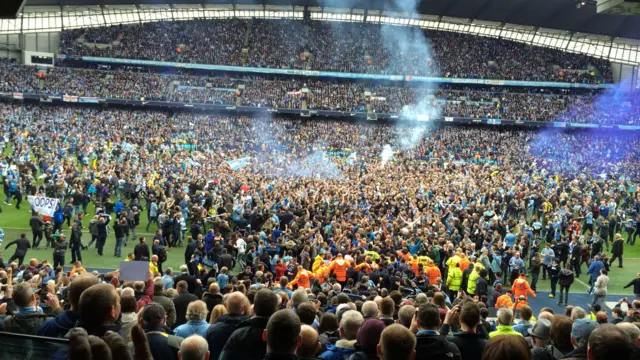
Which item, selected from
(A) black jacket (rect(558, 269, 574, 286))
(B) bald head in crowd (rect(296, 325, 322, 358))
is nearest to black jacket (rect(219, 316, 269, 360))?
(B) bald head in crowd (rect(296, 325, 322, 358))

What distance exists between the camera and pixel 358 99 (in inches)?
1977

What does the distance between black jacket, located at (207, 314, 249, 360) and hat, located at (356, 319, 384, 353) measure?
1208mm

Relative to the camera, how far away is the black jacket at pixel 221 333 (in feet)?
17.1

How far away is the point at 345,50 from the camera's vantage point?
54.9 m

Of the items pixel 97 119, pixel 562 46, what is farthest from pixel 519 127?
pixel 97 119

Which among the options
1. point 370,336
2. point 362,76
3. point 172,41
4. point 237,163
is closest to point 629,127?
point 362,76

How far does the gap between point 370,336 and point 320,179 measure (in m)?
24.4

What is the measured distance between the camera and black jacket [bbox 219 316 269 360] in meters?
4.42

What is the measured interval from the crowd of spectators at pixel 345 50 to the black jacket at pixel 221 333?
48975mm

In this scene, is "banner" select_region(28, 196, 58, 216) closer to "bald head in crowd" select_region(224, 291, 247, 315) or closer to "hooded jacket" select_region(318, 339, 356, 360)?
"bald head in crowd" select_region(224, 291, 247, 315)

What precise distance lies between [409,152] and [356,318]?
122ft

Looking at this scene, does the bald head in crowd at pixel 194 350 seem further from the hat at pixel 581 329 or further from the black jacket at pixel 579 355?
the hat at pixel 581 329

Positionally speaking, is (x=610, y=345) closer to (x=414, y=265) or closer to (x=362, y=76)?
(x=414, y=265)

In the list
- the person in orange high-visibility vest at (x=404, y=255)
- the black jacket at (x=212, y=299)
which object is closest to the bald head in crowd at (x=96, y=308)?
the black jacket at (x=212, y=299)
